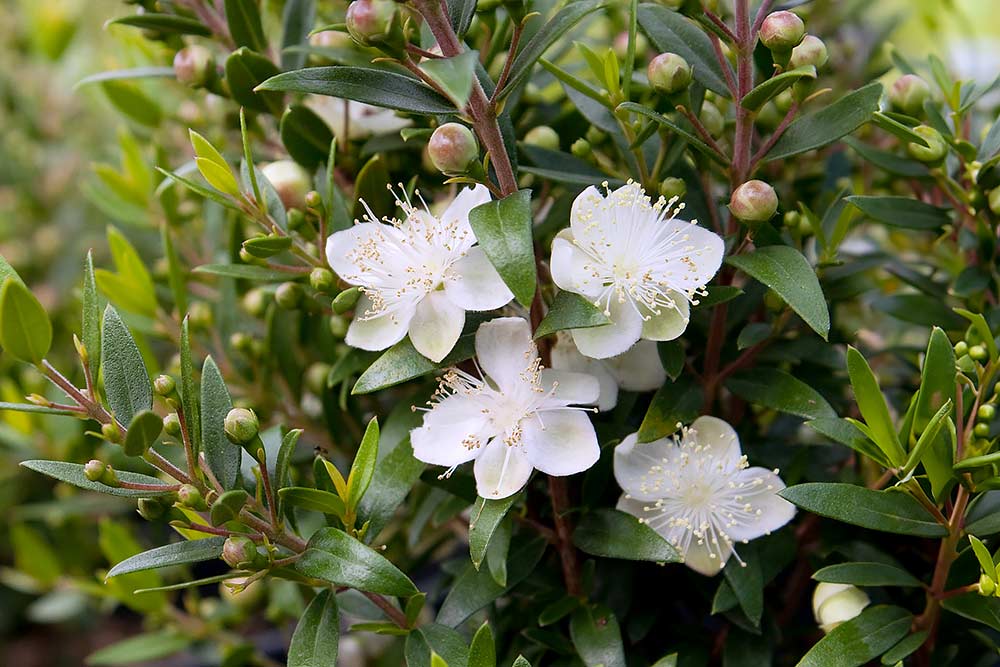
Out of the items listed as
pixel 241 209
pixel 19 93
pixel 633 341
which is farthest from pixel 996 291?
pixel 19 93

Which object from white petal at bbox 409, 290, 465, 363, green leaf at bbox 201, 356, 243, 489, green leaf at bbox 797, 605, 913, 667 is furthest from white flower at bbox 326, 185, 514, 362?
green leaf at bbox 797, 605, 913, 667

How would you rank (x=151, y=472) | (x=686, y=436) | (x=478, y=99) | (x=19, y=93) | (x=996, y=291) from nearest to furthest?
(x=478, y=99) → (x=686, y=436) → (x=996, y=291) → (x=151, y=472) → (x=19, y=93)

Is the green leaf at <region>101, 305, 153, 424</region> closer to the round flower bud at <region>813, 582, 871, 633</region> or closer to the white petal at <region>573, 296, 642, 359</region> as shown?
the white petal at <region>573, 296, 642, 359</region>

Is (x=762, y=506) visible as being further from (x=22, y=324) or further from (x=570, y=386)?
(x=22, y=324)

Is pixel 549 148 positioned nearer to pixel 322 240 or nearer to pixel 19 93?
pixel 322 240

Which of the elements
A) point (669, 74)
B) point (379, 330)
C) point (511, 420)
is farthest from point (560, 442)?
point (669, 74)

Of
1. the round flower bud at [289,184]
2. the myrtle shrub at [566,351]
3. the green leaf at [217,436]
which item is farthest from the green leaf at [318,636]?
the round flower bud at [289,184]
